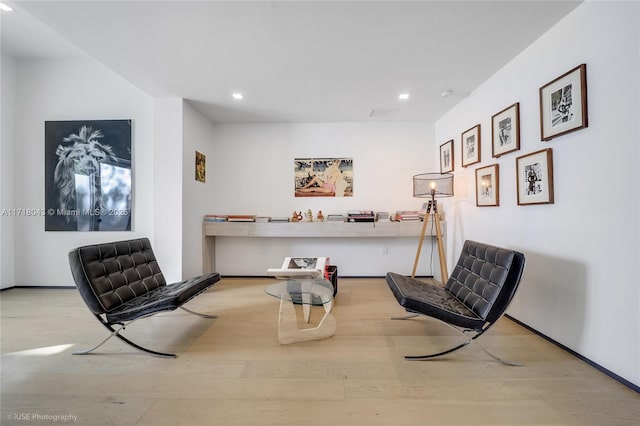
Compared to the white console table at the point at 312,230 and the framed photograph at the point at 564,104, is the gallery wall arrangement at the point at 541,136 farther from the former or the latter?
the white console table at the point at 312,230

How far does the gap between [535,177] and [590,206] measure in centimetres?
52

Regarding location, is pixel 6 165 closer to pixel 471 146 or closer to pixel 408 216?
pixel 408 216

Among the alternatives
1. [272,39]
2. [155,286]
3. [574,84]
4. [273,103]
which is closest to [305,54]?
[272,39]

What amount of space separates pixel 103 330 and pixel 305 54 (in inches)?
129

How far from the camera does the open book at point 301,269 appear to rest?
2785mm

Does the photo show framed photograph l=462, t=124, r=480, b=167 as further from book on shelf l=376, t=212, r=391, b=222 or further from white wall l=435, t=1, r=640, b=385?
book on shelf l=376, t=212, r=391, b=222

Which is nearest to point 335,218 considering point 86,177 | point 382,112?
point 382,112

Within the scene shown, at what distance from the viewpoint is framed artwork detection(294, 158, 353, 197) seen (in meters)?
4.39

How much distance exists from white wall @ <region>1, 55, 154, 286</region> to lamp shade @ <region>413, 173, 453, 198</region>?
12.9ft

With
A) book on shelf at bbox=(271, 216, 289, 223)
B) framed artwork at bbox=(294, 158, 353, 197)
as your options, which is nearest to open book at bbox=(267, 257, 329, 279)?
book on shelf at bbox=(271, 216, 289, 223)

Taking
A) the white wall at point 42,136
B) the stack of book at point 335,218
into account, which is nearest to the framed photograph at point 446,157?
the stack of book at point 335,218

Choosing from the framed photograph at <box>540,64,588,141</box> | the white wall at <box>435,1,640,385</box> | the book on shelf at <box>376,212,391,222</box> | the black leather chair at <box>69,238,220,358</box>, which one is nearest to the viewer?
the white wall at <box>435,1,640,385</box>

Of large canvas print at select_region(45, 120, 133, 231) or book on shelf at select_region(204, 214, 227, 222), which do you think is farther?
book on shelf at select_region(204, 214, 227, 222)

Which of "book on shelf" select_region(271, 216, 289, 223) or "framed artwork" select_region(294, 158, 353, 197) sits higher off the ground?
"framed artwork" select_region(294, 158, 353, 197)
